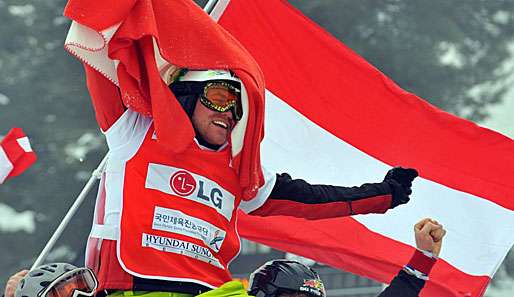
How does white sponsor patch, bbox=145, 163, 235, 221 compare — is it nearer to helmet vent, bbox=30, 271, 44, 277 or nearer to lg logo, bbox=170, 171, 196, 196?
lg logo, bbox=170, 171, 196, 196

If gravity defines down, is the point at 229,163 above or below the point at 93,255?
above

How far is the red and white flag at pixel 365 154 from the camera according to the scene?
760cm

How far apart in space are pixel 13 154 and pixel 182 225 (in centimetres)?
329

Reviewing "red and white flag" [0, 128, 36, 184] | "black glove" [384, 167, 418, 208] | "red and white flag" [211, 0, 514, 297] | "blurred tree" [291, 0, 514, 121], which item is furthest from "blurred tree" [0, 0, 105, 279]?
"black glove" [384, 167, 418, 208]

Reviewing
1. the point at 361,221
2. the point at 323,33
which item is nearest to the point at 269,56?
the point at 323,33

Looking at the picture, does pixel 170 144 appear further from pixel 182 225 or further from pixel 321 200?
pixel 321 200

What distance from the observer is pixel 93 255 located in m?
6.25

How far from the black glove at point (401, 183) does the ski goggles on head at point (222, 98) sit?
0.74 meters

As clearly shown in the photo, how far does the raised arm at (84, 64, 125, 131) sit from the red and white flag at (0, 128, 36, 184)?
116 inches

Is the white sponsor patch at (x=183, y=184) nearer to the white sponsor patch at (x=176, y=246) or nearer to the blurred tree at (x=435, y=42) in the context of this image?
the white sponsor patch at (x=176, y=246)

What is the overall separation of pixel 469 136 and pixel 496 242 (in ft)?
1.62

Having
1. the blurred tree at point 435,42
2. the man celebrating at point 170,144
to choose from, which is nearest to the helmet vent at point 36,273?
the man celebrating at point 170,144

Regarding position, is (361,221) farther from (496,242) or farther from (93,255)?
(93,255)

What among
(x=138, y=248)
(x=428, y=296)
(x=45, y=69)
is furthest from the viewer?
(x=45, y=69)
